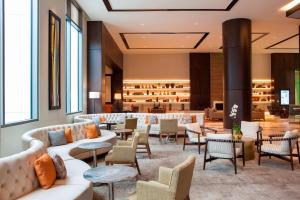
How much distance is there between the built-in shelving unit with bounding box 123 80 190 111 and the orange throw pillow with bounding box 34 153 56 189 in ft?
52.6

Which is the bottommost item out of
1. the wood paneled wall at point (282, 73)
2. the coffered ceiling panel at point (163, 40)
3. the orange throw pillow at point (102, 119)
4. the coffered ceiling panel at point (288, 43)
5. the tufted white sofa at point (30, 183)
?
the tufted white sofa at point (30, 183)

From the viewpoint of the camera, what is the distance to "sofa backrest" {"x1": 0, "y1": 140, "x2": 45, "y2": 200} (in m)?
2.89

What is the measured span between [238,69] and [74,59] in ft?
20.5

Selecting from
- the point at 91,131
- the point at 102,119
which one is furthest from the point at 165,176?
the point at 102,119

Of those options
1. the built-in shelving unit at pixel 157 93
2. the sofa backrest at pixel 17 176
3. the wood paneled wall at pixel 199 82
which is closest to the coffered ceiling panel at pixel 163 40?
the wood paneled wall at pixel 199 82

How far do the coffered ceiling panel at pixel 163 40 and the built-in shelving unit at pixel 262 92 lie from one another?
582 cm

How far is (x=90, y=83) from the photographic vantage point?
37.8ft

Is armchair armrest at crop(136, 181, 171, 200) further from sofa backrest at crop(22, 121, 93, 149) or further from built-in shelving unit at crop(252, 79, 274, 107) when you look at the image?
built-in shelving unit at crop(252, 79, 274, 107)

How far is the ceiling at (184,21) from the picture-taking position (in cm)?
984

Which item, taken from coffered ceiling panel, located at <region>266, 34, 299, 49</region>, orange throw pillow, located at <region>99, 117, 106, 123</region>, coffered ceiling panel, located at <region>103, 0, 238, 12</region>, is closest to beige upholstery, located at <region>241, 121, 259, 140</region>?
coffered ceiling panel, located at <region>103, 0, 238, 12</region>

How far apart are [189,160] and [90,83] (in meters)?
8.97

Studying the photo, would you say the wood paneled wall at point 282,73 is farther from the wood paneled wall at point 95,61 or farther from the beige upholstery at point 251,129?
the beige upholstery at point 251,129

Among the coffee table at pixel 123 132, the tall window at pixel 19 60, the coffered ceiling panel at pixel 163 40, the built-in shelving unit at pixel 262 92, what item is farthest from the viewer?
the built-in shelving unit at pixel 262 92

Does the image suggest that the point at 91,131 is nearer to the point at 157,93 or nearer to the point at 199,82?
the point at 157,93
